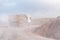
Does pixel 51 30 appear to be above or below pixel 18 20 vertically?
below

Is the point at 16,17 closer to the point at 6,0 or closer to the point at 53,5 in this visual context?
the point at 6,0

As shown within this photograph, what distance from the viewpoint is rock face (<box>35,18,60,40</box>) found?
2201 mm

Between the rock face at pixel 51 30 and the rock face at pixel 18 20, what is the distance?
323mm

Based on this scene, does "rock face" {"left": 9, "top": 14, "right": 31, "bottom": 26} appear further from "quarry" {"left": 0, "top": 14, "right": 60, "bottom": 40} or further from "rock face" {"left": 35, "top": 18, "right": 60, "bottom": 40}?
"rock face" {"left": 35, "top": 18, "right": 60, "bottom": 40}

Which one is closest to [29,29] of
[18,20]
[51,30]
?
[18,20]

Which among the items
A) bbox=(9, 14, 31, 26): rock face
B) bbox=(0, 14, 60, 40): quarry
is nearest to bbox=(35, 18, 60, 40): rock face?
bbox=(0, 14, 60, 40): quarry

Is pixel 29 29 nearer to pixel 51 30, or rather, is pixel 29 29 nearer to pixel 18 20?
pixel 18 20

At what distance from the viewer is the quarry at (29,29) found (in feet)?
7.17

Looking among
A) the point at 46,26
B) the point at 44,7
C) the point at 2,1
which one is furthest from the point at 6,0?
the point at 46,26

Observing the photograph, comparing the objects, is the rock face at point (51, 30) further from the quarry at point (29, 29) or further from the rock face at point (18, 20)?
the rock face at point (18, 20)

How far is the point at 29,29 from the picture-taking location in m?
2.28

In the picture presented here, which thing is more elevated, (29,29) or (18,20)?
(18,20)

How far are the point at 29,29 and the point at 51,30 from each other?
0.45 meters

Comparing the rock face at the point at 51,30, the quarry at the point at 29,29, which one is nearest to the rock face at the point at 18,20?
the quarry at the point at 29,29
